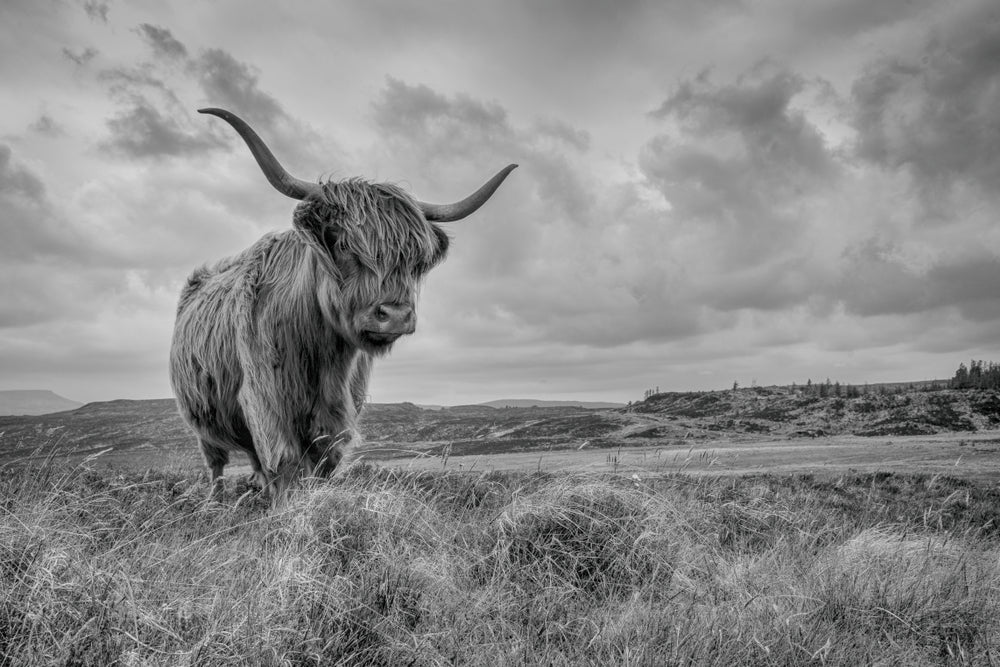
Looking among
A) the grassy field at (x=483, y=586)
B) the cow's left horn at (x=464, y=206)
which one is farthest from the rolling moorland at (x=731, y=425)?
the grassy field at (x=483, y=586)

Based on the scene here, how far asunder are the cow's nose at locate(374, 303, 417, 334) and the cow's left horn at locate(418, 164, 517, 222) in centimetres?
142

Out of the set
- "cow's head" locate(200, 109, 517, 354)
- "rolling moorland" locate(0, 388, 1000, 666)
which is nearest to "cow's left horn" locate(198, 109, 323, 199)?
"cow's head" locate(200, 109, 517, 354)

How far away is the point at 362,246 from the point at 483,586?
2.79 meters

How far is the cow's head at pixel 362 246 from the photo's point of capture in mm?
5121

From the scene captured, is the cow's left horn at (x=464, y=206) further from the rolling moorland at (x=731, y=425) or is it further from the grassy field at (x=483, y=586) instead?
the rolling moorland at (x=731, y=425)

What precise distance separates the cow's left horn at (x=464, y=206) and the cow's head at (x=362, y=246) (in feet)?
1.78

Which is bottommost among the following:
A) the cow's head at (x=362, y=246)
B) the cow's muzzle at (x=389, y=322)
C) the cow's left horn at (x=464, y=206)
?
the cow's muzzle at (x=389, y=322)

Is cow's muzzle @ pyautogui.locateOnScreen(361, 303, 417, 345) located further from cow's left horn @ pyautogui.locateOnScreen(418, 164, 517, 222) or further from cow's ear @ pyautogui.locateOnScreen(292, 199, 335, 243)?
cow's left horn @ pyautogui.locateOnScreen(418, 164, 517, 222)

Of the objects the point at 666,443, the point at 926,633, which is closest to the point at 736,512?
the point at 926,633

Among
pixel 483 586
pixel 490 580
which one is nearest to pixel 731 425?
pixel 483 586

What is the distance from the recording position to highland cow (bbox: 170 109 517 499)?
206 inches

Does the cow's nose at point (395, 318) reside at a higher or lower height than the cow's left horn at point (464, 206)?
lower

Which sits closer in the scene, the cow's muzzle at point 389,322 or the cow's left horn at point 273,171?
the cow's muzzle at point 389,322

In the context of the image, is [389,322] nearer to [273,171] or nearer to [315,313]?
[315,313]
